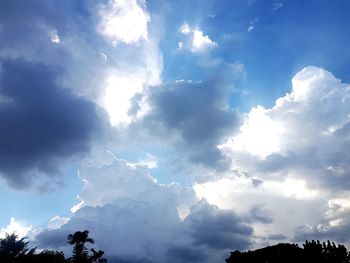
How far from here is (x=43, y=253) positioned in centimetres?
4075

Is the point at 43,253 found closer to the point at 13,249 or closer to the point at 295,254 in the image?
the point at 13,249

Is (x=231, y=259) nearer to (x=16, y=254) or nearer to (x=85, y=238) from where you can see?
(x=85, y=238)

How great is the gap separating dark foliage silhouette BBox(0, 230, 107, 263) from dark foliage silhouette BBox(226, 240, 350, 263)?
30527mm

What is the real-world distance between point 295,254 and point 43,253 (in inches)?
1616

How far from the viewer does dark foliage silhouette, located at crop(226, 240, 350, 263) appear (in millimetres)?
49250

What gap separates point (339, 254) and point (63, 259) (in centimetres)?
4044

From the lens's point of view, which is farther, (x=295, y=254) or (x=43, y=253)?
(x=295, y=254)

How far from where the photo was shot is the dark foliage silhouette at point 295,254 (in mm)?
49250

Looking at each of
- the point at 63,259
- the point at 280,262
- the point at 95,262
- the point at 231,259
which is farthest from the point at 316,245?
the point at 63,259

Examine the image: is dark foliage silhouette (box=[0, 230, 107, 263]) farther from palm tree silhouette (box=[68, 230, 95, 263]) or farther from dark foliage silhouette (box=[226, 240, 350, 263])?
dark foliage silhouette (box=[226, 240, 350, 263])

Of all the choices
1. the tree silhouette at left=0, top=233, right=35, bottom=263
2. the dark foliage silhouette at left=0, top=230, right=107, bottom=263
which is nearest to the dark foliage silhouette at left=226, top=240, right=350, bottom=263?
the dark foliage silhouette at left=0, top=230, right=107, bottom=263

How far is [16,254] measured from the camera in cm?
3569

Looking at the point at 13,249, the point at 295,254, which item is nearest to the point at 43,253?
the point at 13,249

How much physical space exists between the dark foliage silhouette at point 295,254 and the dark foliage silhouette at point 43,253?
30527 mm
